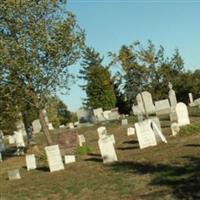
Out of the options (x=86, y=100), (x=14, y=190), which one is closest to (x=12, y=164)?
(x=14, y=190)

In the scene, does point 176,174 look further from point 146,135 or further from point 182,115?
point 182,115

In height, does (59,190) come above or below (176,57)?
below

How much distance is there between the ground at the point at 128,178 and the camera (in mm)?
12586

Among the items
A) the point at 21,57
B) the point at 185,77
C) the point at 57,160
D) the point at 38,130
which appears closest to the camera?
the point at 57,160

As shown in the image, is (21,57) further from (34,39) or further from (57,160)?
(57,160)

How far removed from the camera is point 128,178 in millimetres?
14961

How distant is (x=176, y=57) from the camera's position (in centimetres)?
6494

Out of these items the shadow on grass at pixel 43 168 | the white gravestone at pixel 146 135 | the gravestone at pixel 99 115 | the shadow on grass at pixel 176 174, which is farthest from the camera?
the gravestone at pixel 99 115

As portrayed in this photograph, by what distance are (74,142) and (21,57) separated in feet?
17.3

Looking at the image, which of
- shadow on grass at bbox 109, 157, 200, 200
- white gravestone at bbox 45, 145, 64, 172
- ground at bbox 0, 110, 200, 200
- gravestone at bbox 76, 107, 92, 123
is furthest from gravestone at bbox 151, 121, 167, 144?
gravestone at bbox 76, 107, 92, 123

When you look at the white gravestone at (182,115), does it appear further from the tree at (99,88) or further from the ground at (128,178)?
the tree at (99,88)

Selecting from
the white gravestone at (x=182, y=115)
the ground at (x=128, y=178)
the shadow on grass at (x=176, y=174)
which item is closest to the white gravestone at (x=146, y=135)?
the ground at (x=128, y=178)

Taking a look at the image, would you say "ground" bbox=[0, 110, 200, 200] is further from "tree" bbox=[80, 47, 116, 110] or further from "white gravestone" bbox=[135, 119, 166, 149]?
→ "tree" bbox=[80, 47, 116, 110]

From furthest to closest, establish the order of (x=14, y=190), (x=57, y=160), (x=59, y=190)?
(x=57, y=160)
(x=14, y=190)
(x=59, y=190)
